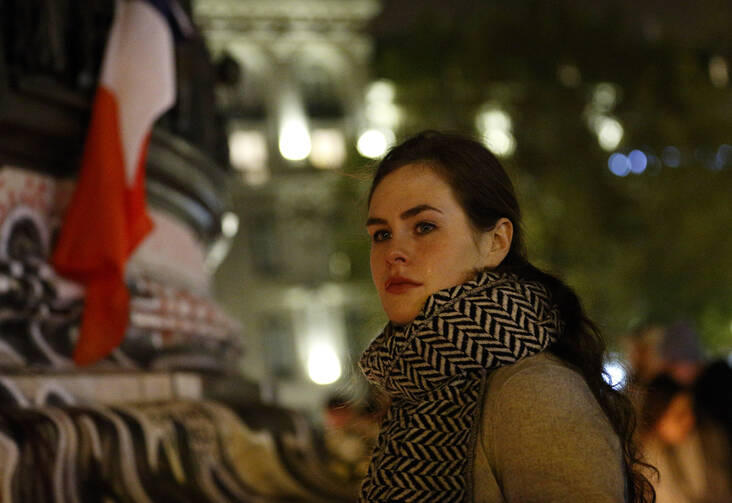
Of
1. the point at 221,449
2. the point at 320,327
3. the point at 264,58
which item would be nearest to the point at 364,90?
the point at 264,58

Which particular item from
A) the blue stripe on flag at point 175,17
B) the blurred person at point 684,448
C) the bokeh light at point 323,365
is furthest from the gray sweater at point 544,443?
the bokeh light at point 323,365

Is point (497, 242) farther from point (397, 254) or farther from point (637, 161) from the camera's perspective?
point (637, 161)

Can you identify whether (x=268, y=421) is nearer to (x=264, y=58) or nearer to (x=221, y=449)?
(x=221, y=449)

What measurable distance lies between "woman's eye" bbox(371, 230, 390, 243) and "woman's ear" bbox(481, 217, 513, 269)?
21 cm

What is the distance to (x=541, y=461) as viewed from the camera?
4.92 feet

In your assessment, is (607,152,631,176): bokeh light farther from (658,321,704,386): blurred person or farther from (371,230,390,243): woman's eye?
(371,230,390,243): woman's eye

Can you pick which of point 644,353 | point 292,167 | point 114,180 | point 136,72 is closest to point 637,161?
point 644,353

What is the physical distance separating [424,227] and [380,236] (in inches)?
5.0

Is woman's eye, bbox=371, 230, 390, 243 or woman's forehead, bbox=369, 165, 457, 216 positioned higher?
woman's forehead, bbox=369, 165, 457, 216

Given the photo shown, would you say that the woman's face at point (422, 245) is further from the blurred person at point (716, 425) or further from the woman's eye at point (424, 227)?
the blurred person at point (716, 425)

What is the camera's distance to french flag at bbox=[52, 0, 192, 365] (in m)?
3.32

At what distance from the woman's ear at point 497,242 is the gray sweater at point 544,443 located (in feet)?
0.93

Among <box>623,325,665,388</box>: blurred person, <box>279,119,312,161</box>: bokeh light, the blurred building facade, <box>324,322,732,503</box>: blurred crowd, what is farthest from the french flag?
<box>279,119,312,161</box>: bokeh light

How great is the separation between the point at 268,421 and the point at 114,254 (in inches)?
41.7
